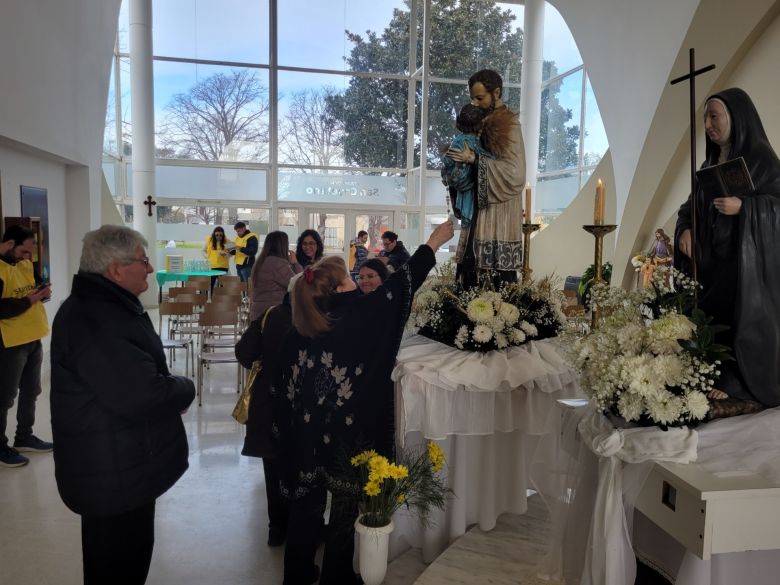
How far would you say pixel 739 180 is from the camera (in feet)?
7.34

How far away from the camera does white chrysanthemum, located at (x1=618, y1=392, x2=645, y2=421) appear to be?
6.81ft

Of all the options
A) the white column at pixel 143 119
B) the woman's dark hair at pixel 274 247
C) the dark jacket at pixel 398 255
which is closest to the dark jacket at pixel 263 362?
the woman's dark hair at pixel 274 247

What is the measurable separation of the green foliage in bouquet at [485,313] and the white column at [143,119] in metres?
10.7

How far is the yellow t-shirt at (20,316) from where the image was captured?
4.50 m

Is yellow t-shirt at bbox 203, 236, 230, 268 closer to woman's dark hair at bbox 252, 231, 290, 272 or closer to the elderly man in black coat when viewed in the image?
woman's dark hair at bbox 252, 231, 290, 272

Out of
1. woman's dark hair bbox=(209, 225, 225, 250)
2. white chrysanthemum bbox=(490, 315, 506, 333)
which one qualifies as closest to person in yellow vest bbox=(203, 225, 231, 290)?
woman's dark hair bbox=(209, 225, 225, 250)

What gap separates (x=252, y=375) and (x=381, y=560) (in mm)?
1234

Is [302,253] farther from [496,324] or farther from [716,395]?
[716,395]

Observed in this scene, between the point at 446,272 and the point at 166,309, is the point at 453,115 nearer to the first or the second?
the point at 166,309

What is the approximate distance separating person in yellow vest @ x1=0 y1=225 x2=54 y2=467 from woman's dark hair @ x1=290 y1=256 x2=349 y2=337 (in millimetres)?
2926

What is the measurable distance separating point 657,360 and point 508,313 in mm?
1146

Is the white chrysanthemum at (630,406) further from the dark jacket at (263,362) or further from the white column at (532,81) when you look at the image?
the white column at (532,81)

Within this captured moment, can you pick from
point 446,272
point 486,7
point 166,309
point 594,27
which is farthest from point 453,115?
point 446,272

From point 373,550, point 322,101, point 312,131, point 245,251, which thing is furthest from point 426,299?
point 322,101
